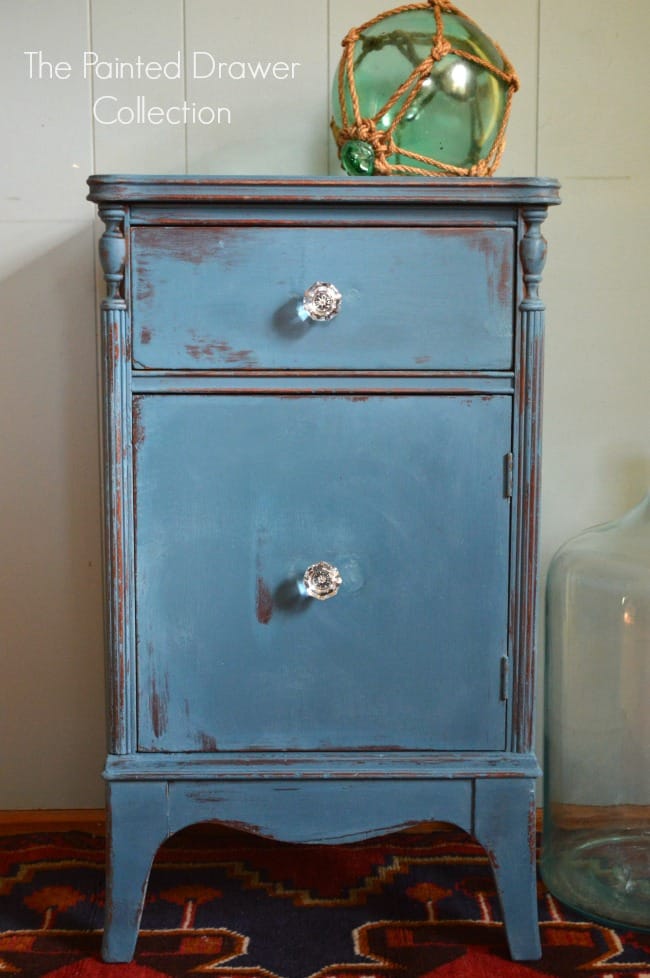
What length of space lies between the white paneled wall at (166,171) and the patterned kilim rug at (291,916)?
0.79 ft

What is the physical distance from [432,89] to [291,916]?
3.58 ft

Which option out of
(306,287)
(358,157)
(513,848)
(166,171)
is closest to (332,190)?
(306,287)

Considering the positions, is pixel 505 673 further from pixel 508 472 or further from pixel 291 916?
pixel 291 916

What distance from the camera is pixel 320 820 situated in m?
1.23

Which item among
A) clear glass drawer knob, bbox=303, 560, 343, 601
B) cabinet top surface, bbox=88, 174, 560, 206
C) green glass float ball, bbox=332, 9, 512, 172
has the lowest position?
clear glass drawer knob, bbox=303, 560, 343, 601

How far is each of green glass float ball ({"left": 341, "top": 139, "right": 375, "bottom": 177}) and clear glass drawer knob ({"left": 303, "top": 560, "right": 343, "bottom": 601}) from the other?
1.71ft

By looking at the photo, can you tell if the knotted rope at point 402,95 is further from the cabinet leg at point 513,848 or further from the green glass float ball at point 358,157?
the cabinet leg at point 513,848

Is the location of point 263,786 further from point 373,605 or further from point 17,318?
point 17,318

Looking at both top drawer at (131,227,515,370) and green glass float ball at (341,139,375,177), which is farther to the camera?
green glass float ball at (341,139,375,177)

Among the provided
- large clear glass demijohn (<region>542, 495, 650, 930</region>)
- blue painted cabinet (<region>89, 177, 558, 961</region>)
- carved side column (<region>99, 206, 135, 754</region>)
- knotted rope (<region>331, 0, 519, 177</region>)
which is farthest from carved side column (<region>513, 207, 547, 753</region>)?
carved side column (<region>99, 206, 135, 754</region>)

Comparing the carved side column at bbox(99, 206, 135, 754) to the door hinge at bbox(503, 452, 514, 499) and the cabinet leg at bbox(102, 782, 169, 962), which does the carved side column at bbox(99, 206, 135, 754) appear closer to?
the cabinet leg at bbox(102, 782, 169, 962)

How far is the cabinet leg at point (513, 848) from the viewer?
1227 mm

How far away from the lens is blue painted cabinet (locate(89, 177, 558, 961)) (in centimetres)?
117

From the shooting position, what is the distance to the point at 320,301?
3.81ft
